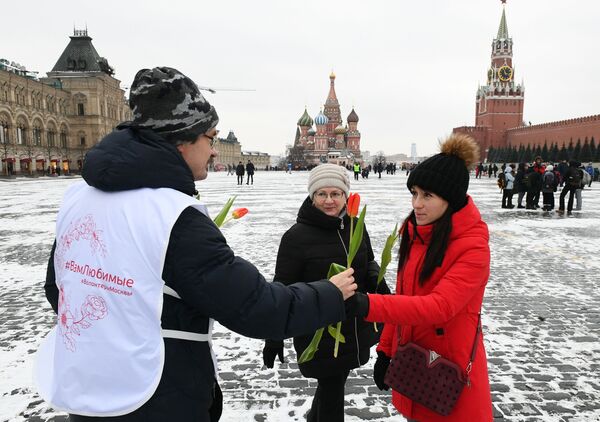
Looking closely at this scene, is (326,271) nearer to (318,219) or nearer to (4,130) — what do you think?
(318,219)

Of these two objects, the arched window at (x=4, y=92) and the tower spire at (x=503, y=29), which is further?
the tower spire at (x=503, y=29)

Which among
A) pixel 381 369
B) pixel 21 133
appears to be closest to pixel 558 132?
pixel 21 133

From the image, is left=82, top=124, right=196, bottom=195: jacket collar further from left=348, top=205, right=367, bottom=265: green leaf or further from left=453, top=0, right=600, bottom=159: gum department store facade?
left=453, top=0, right=600, bottom=159: gum department store facade

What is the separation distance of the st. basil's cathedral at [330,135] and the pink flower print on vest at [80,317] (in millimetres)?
94767

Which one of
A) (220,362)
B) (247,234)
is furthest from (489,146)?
(220,362)

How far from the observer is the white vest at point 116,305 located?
1.31m

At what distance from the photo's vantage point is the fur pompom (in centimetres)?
212

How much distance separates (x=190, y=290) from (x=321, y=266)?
56.2 inches

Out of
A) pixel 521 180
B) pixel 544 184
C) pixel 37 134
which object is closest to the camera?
pixel 544 184

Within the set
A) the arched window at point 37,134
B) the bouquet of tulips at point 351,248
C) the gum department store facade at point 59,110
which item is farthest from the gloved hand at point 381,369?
the arched window at point 37,134

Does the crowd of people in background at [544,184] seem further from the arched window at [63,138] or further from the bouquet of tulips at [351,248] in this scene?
the arched window at [63,138]

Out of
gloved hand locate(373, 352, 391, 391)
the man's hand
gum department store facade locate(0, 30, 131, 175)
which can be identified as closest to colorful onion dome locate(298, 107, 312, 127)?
gum department store facade locate(0, 30, 131, 175)

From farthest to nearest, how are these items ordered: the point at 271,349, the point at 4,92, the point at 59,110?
the point at 59,110
the point at 4,92
the point at 271,349

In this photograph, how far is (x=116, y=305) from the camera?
132cm
